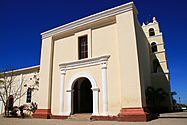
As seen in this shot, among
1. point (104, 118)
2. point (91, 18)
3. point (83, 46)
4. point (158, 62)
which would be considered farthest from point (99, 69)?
point (158, 62)

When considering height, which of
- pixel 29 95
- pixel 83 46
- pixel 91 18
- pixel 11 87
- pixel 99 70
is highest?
pixel 91 18

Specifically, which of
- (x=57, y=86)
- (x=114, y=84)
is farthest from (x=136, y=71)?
(x=57, y=86)

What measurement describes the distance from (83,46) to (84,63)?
5.97 ft

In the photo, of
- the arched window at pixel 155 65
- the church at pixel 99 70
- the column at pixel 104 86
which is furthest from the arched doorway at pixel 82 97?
the arched window at pixel 155 65

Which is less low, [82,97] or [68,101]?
[82,97]

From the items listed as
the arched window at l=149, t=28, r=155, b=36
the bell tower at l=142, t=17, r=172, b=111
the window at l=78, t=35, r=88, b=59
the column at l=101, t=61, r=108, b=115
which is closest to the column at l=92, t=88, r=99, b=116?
the column at l=101, t=61, r=108, b=115

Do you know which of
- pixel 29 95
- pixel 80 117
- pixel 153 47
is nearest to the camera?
pixel 80 117

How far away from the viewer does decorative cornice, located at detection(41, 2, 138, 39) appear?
40.4 ft

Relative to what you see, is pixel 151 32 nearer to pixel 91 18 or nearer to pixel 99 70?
pixel 91 18

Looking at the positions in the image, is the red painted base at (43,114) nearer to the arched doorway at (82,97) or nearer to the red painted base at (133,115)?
the arched doorway at (82,97)

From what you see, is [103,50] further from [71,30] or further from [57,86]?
[57,86]

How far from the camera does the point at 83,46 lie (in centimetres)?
1466

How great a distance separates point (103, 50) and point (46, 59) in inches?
222

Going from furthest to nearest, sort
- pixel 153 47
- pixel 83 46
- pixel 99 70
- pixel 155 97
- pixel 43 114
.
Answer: pixel 153 47, pixel 83 46, pixel 155 97, pixel 43 114, pixel 99 70
